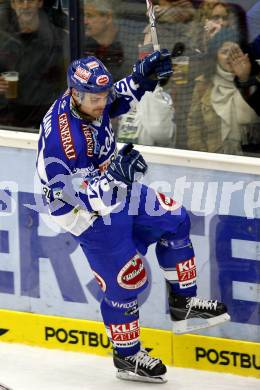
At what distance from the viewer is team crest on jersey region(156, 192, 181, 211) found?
5961 millimetres

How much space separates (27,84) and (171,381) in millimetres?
1690

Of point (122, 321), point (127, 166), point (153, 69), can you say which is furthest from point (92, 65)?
point (122, 321)

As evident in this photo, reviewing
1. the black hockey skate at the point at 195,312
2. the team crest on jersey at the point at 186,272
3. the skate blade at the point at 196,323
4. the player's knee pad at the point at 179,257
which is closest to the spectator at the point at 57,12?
the player's knee pad at the point at 179,257

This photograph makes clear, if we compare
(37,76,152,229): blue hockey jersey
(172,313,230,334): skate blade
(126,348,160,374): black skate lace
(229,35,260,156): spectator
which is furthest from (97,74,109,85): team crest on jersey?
(126,348,160,374): black skate lace

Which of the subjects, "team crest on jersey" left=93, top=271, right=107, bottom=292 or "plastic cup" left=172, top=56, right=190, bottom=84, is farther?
"plastic cup" left=172, top=56, right=190, bottom=84

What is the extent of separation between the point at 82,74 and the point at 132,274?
0.96m

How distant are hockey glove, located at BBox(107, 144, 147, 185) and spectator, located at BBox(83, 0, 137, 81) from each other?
0.91m

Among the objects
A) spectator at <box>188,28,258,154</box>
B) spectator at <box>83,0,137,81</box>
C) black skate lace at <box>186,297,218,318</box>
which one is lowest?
black skate lace at <box>186,297,218,318</box>

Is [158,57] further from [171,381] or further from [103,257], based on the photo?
[171,381]

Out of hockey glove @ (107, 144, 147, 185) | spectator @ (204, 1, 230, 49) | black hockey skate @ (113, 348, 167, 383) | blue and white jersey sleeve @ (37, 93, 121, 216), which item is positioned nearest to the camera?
hockey glove @ (107, 144, 147, 185)

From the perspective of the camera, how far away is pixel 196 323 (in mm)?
6062

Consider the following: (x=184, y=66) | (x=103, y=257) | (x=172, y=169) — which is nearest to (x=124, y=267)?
(x=103, y=257)

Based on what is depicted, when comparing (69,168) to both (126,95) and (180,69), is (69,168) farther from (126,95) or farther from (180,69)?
(180,69)

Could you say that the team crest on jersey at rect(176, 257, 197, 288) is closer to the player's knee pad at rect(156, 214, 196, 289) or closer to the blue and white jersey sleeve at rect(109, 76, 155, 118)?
the player's knee pad at rect(156, 214, 196, 289)
